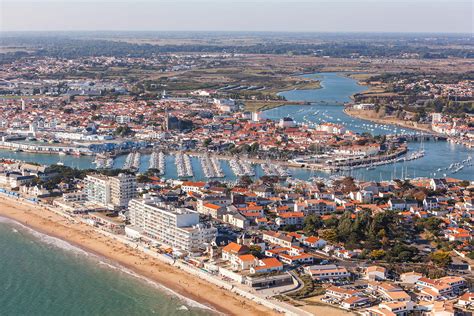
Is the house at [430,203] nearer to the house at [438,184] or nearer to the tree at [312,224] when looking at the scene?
the house at [438,184]

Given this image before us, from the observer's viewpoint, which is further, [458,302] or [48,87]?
[48,87]

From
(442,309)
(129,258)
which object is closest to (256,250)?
(129,258)

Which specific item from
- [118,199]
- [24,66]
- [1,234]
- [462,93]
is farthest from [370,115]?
[24,66]

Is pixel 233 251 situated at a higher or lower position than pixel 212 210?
higher

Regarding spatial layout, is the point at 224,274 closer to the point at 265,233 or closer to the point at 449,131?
the point at 265,233

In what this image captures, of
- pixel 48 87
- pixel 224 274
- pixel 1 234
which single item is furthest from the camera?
pixel 48 87

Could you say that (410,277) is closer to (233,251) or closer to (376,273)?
(376,273)

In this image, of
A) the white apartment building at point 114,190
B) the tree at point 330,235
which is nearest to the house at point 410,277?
the tree at point 330,235
